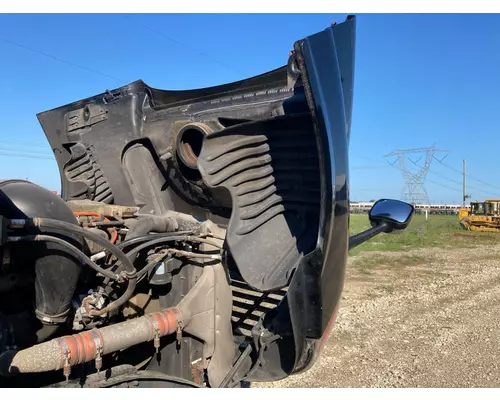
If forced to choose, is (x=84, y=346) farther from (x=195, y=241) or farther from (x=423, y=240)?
(x=423, y=240)

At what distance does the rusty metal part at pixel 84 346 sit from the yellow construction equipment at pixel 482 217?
27.3 m

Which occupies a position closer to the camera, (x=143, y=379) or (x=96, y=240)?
(x=96, y=240)

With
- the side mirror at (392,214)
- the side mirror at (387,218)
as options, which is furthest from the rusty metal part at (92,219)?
the side mirror at (392,214)

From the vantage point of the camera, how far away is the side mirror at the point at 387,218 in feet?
9.30

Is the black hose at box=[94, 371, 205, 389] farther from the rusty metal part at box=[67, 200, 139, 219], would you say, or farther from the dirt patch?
the dirt patch

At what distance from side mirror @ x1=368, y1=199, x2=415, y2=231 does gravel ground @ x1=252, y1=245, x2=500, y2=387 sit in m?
2.20

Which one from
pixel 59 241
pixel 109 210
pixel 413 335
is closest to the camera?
pixel 59 241

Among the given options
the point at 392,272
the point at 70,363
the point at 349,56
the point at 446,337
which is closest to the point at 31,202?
the point at 70,363

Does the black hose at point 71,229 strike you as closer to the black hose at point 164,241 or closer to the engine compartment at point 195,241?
the engine compartment at point 195,241

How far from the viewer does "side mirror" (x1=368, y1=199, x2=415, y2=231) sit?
284 centimetres

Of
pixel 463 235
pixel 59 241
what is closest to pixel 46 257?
pixel 59 241

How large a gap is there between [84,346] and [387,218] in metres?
1.89

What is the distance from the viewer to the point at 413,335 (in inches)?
241

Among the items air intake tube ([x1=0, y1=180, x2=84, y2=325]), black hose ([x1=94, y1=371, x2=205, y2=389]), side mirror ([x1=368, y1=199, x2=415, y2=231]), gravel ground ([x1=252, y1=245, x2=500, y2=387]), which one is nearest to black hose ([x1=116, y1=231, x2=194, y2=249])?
air intake tube ([x1=0, y1=180, x2=84, y2=325])
